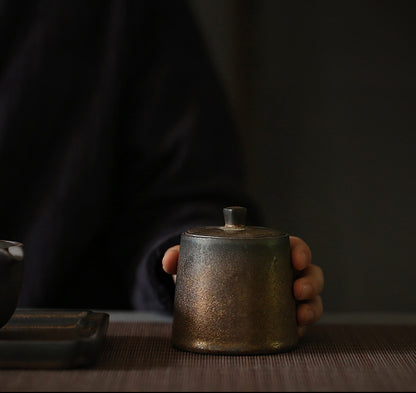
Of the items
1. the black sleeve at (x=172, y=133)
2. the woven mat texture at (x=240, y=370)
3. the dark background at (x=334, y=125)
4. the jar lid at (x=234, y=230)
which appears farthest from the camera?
the dark background at (x=334, y=125)

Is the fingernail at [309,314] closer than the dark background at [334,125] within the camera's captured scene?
Yes

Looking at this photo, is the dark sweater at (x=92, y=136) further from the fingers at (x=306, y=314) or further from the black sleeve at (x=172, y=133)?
the fingers at (x=306, y=314)

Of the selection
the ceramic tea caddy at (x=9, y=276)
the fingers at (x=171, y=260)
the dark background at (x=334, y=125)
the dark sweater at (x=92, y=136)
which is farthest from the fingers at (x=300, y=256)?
the dark background at (x=334, y=125)

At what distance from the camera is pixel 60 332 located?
1.72 ft

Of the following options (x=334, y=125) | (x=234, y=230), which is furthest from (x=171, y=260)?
(x=334, y=125)

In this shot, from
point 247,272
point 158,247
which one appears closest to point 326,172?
point 158,247

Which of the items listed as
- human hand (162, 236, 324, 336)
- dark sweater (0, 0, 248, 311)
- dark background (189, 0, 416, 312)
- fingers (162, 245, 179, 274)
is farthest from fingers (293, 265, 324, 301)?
dark background (189, 0, 416, 312)

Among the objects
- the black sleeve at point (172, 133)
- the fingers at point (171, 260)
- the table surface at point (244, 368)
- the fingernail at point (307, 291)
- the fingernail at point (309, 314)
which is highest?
the black sleeve at point (172, 133)

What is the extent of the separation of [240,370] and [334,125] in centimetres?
120

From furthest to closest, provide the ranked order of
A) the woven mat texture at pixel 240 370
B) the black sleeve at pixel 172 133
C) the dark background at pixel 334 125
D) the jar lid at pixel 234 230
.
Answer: the dark background at pixel 334 125, the black sleeve at pixel 172 133, the jar lid at pixel 234 230, the woven mat texture at pixel 240 370

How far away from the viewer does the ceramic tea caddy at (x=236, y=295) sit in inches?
20.4

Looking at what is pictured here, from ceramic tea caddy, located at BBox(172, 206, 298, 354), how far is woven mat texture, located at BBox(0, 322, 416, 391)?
0.01 m

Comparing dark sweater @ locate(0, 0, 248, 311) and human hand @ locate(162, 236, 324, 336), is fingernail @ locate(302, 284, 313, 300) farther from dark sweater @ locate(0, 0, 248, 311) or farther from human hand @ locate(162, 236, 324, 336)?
dark sweater @ locate(0, 0, 248, 311)

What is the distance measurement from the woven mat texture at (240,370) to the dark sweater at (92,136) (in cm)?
41
